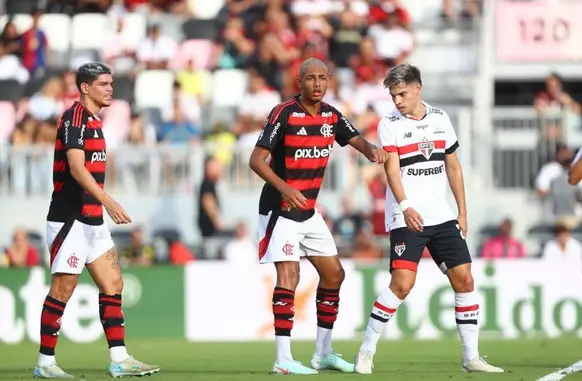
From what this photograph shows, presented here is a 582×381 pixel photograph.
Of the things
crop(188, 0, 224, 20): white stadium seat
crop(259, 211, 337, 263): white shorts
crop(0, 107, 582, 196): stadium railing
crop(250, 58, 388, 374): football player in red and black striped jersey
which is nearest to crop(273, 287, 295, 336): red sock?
crop(250, 58, 388, 374): football player in red and black striped jersey

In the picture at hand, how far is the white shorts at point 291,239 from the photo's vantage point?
474 inches

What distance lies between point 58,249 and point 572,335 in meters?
9.19

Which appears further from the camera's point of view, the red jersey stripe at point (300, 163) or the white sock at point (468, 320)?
the red jersey stripe at point (300, 163)

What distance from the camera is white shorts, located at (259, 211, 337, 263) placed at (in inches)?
474

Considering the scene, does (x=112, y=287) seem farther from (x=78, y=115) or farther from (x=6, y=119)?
(x=6, y=119)

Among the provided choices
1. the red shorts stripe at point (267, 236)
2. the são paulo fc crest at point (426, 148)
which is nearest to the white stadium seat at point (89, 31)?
the red shorts stripe at point (267, 236)

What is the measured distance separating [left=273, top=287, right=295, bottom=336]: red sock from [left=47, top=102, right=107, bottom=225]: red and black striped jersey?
5.09 feet

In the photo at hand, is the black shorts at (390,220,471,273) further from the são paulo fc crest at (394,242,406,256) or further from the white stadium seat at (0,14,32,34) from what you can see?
the white stadium seat at (0,14,32,34)

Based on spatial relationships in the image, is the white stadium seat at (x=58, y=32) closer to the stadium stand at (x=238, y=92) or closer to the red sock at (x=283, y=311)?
the stadium stand at (x=238, y=92)

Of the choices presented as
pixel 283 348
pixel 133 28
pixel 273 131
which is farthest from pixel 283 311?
pixel 133 28

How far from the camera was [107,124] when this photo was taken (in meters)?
23.3

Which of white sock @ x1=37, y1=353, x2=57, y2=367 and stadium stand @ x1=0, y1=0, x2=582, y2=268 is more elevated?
stadium stand @ x1=0, y1=0, x2=582, y2=268

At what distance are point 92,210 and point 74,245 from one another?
0.32m

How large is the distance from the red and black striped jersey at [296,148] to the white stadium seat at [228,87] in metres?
12.0
